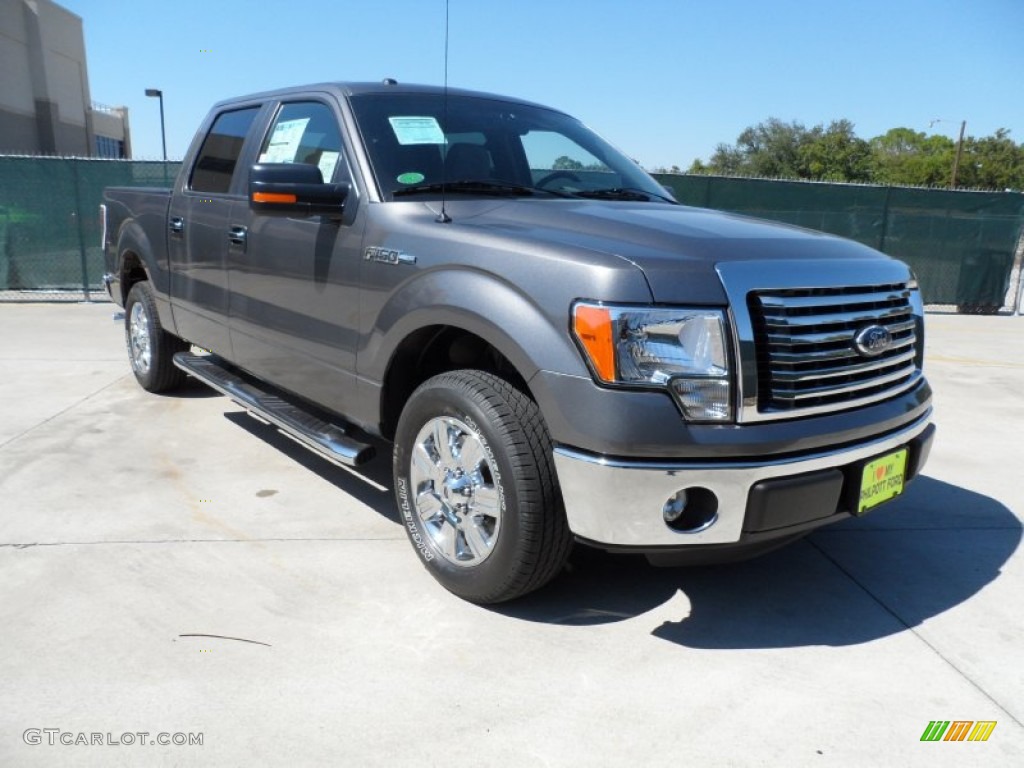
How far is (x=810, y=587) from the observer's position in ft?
10.9

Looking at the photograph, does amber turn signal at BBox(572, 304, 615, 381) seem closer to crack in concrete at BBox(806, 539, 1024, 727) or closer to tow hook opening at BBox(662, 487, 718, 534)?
tow hook opening at BBox(662, 487, 718, 534)

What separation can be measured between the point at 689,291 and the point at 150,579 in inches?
91.2

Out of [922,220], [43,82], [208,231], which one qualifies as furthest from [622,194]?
[43,82]

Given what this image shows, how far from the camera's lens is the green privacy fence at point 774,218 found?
10.9m

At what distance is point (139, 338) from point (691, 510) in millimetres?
4906

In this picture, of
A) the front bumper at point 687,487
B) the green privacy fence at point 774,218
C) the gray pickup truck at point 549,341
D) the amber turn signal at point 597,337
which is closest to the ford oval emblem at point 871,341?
the gray pickup truck at point 549,341

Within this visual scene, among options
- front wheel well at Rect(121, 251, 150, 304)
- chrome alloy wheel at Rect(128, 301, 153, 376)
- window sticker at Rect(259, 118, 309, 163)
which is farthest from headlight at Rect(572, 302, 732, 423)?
front wheel well at Rect(121, 251, 150, 304)

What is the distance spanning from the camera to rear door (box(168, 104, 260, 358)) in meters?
4.50

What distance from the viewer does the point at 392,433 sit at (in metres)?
3.50

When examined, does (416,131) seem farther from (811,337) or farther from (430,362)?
(811,337)

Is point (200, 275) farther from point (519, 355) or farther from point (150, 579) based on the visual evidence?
point (519, 355)

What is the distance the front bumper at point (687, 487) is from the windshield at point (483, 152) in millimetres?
1532

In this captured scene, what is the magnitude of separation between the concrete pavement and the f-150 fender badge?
1.24m

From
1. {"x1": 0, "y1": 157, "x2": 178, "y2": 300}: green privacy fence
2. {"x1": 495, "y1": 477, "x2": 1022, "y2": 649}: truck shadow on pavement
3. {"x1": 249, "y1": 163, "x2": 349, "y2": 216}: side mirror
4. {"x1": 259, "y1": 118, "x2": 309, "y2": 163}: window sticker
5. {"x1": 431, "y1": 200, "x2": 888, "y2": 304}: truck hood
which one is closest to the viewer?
{"x1": 431, "y1": 200, "x2": 888, "y2": 304}: truck hood
